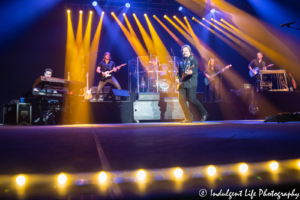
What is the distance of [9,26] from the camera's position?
7.50 metres

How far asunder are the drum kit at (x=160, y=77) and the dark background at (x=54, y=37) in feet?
6.14

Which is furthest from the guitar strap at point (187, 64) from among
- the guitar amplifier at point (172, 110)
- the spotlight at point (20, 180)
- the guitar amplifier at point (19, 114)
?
the spotlight at point (20, 180)

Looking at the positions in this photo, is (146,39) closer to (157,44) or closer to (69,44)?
(157,44)

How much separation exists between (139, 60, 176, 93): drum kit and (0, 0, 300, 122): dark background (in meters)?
1.87

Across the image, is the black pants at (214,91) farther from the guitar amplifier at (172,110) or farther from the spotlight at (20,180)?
the spotlight at (20,180)

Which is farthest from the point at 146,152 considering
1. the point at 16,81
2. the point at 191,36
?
the point at 191,36

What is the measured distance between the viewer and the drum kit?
26.0 feet

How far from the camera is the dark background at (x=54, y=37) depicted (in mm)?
7523

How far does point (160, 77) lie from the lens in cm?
792

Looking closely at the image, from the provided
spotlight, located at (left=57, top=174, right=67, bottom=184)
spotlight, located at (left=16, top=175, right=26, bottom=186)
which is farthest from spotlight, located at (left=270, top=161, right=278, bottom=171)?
spotlight, located at (left=16, top=175, right=26, bottom=186)

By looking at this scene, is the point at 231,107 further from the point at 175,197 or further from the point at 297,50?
the point at 175,197

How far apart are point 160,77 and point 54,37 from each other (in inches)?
168

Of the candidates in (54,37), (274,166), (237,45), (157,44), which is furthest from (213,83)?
(274,166)

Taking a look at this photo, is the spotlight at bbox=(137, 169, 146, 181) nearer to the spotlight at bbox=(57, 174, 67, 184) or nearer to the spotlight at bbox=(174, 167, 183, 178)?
the spotlight at bbox=(174, 167, 183, 178)
